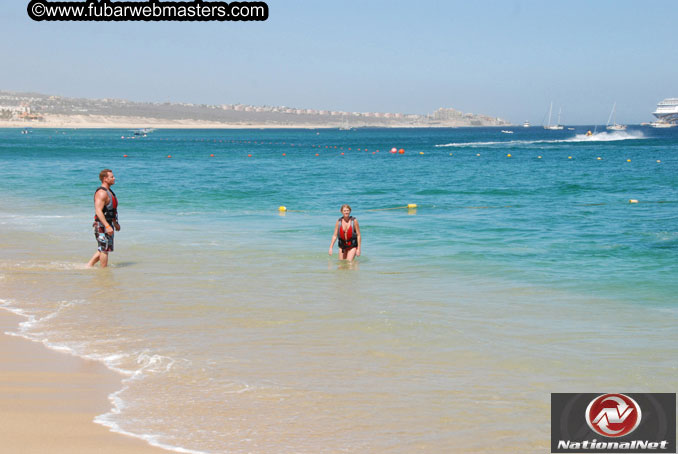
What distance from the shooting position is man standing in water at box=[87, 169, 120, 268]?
424 inches

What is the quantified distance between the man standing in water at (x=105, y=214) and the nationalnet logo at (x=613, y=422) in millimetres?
7351

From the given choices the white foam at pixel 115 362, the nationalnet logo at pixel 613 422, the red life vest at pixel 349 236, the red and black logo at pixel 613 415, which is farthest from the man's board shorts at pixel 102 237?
the red and black logo at pixel 613 415

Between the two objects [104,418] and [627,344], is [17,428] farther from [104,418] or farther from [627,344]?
[627,344]

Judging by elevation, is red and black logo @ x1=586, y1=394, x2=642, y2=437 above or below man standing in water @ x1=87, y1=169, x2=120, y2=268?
below

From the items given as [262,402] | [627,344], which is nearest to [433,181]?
[627,344]

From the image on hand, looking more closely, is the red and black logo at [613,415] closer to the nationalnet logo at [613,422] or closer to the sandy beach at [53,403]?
the nationalnet logo at [613,422]

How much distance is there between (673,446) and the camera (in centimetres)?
532

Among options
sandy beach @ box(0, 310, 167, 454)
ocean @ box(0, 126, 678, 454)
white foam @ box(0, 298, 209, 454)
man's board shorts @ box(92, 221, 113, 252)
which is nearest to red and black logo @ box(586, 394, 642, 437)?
ocean @ box(0, 126, 678, 454)

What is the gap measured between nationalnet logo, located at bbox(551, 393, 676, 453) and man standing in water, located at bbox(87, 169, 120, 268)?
7.35 metres

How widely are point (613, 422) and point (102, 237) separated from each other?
8.42 meters

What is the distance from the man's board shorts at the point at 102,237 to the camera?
1121 centimetres

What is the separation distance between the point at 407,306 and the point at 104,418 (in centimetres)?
487

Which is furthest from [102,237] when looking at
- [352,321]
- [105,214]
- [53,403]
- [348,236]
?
[53,403]

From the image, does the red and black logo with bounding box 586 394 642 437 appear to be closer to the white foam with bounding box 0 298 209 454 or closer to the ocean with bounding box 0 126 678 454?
the ocean with bounding box 0 126 678 454
